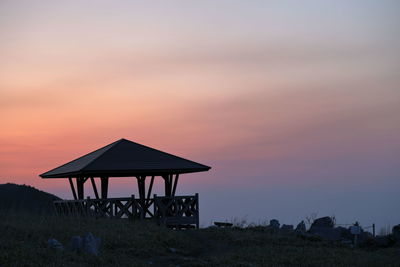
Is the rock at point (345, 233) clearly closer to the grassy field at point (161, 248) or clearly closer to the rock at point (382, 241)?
the rock at point (382, 241)

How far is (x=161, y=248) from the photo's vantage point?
21703 millimetres

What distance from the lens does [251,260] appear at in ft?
66.1

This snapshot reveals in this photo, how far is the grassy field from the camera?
1759 centimetres

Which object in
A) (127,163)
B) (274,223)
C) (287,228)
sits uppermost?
(127,163)

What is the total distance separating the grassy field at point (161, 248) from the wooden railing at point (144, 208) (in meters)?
3.73

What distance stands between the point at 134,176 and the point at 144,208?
1707 millimetres

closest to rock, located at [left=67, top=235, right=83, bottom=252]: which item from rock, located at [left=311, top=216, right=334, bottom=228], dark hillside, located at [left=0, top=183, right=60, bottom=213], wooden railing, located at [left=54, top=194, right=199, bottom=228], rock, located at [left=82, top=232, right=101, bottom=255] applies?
rock, located at [left=82, top=232, right=101, bottom=255]

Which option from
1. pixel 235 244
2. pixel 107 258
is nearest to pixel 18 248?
pixel 107 258

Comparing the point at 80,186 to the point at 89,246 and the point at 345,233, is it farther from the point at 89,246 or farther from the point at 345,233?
the point at 89,246

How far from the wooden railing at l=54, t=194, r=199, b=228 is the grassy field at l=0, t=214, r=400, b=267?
3.73 m

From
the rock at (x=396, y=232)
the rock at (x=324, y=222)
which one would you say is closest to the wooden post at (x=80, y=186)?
the rock at (x=324, y=222)

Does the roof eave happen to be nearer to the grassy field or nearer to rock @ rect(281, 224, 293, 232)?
the grassy field

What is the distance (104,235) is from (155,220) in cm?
887

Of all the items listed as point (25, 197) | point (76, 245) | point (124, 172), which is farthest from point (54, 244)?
point (25, 197)
